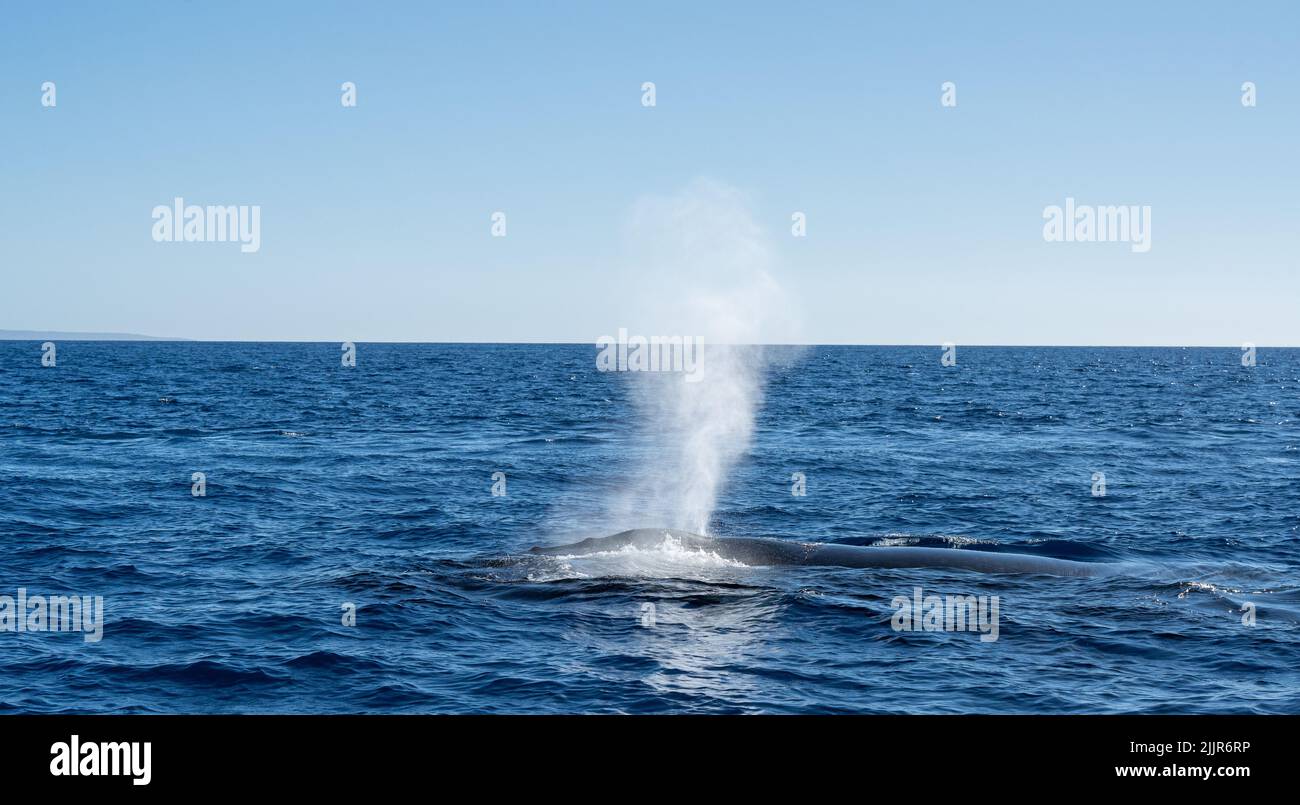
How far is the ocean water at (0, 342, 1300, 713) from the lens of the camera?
59.5 feet

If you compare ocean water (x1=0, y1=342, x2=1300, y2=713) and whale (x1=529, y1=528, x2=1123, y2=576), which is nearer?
ocean water (x1=0, y1=342, x2=1300, y2=713)

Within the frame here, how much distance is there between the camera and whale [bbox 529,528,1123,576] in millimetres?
27641

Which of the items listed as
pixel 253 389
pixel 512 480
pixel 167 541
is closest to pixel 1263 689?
pixel 167 541

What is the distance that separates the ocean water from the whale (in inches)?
28.4

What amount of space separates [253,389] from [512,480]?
232 ft

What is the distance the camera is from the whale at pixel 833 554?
2764cm

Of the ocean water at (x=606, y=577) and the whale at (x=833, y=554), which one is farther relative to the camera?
the whale at (x=833, y=554)

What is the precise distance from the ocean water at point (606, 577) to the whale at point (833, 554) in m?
0.72

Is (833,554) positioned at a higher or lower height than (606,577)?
higher

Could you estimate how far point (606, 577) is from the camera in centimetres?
2602

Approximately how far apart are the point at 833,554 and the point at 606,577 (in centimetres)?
642

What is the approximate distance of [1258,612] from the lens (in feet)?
76.3

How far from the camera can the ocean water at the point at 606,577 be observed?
59.5 feet
